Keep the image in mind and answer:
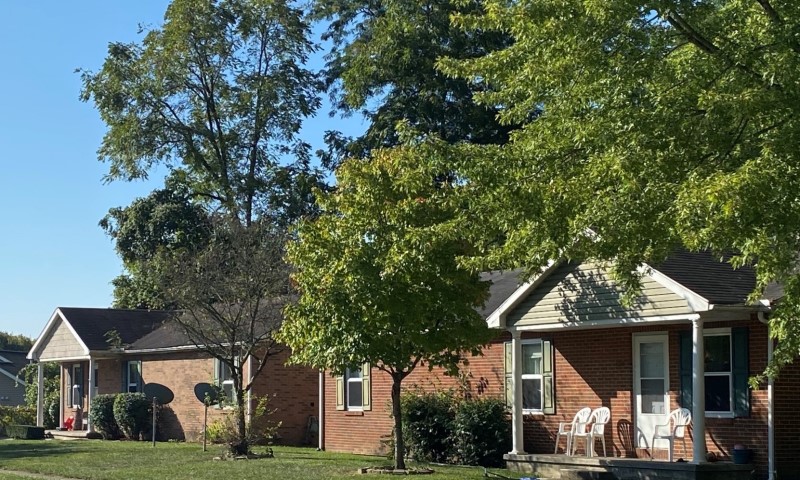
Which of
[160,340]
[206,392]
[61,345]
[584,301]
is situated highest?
[584,301]

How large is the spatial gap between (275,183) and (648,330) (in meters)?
26.9

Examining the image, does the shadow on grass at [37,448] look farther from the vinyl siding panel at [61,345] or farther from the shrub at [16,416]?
the shrub at [16,416]

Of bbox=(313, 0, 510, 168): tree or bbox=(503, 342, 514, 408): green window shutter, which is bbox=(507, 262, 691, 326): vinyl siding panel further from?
bbox=(313, 0, 510, 168): tree

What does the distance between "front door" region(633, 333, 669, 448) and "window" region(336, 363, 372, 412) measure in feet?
25.6

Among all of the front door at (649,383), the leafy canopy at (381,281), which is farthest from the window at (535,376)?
the leafy canopy at (381,281)

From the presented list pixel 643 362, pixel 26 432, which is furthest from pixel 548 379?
pixel 26 432

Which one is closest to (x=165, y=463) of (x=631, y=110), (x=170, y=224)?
(x=631, y=110)

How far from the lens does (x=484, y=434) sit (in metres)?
21.2

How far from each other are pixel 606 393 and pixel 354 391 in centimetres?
801

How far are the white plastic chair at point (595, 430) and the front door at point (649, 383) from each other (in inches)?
22.8

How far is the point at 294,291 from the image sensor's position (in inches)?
961

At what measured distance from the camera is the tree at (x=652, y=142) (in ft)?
34.4

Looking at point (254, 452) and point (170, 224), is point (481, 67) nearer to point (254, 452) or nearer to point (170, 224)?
point (254, 452)

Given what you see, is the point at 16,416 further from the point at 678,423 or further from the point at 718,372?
the point at 718,372
